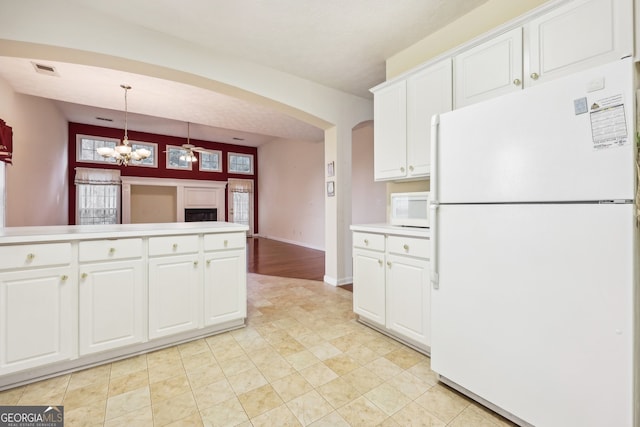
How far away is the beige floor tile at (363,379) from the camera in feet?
5.71

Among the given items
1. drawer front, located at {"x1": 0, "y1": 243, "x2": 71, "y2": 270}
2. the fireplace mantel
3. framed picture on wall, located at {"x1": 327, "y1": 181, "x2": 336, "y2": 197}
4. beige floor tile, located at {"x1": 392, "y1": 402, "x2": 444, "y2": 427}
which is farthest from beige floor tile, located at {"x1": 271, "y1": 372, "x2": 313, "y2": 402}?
the fireplace mantel

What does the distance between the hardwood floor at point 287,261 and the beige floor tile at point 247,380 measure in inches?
85.4

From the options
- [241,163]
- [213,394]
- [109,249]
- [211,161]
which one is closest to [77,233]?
[109,249]

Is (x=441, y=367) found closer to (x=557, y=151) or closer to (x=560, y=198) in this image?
(x=560, y=198)

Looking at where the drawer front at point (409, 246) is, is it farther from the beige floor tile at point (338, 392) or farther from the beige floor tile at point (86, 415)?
the beige floor tile at point (86, 415)

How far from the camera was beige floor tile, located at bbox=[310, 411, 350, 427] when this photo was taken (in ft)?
4.71

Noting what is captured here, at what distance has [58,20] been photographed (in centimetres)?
221

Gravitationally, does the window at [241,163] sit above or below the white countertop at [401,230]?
above

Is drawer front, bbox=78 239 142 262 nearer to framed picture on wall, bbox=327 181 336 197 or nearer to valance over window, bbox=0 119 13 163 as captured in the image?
valance over window, bbox=0 119 13 163

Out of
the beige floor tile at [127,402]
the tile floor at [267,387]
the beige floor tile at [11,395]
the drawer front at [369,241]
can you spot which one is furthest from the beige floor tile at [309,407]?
the beige floor tile at [11,395]

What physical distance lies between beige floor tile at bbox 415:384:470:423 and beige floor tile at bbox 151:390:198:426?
1293 millimetres

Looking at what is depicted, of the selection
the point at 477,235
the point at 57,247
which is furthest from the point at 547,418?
the point at 57,247

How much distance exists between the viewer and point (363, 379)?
71.7 inches

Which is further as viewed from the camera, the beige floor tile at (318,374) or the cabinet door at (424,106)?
the cabinet door at (424,106)
